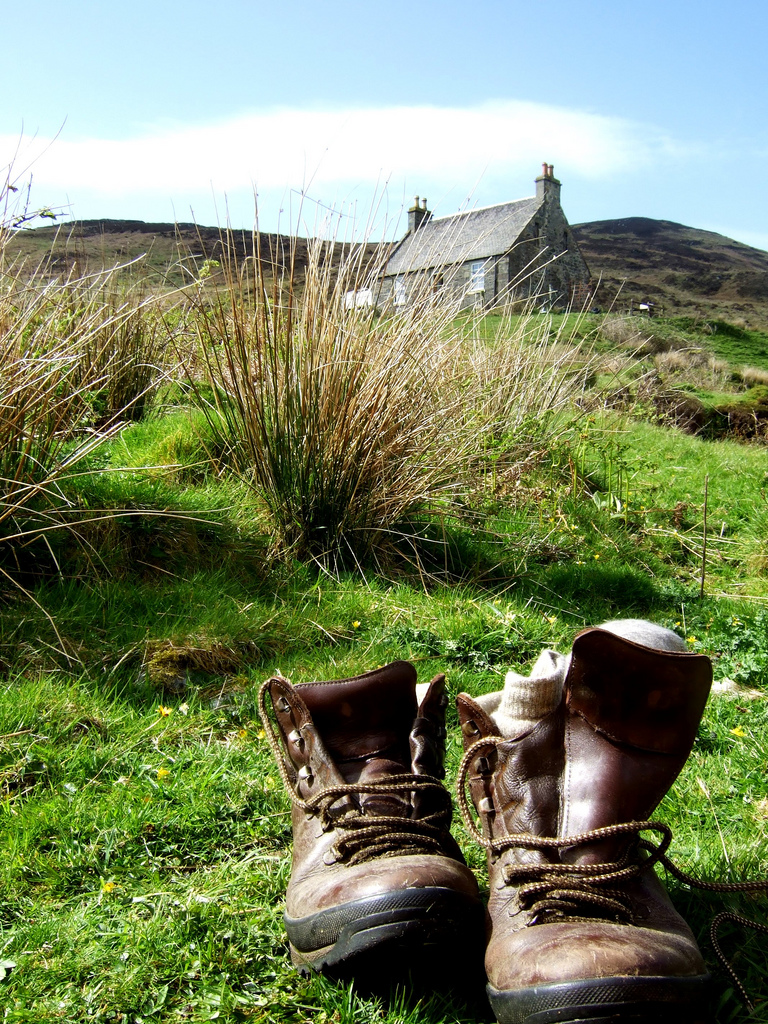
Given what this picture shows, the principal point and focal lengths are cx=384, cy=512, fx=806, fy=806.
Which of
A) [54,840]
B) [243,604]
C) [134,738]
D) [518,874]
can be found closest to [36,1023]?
[54,840]

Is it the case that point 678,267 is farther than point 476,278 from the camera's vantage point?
Yes

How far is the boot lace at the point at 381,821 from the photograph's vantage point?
4.91 feet

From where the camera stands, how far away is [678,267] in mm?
63094

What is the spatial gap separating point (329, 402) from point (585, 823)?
235 cm

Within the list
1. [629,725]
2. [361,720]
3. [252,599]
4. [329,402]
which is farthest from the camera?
[329,402]

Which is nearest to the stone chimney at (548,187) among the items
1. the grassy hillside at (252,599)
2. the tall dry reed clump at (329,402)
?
the grassy hillside at (252,599)

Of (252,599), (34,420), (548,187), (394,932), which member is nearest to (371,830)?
(394,932)

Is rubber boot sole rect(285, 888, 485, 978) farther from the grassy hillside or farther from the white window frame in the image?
the white window frame

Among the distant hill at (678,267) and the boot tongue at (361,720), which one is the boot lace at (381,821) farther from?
the distant hill at (678,267)

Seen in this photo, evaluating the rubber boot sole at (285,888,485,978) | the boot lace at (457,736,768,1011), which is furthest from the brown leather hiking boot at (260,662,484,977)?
the boot lace at (457,736,768,1011)

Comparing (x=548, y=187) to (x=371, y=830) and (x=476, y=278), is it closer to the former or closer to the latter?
(x=476, y=278)

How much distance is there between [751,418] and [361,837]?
10.6 metres

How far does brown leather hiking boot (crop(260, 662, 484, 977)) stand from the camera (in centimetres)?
134

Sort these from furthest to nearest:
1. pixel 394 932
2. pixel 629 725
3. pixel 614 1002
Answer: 1. pixel 629 725
2. pixel 394 932
3. pixel 614 1002
